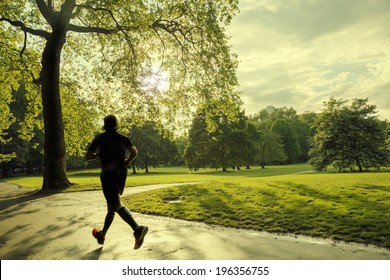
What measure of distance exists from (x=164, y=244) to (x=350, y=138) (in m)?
34.0

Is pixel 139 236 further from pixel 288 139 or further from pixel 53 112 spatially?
pixel 288 139

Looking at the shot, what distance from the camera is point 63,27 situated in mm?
19578

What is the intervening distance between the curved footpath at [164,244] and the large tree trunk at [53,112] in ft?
31.0

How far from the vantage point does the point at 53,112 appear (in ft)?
62.1

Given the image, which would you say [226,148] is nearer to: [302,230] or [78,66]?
[78,66]

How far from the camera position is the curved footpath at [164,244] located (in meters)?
5.91

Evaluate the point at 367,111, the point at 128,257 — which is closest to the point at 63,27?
the point at 128,257

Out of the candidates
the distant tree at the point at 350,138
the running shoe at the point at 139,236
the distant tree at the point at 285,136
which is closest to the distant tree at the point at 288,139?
the distant tree at the point at 285,136

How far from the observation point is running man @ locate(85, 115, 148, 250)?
6.24m

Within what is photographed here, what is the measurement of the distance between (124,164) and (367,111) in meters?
36.4

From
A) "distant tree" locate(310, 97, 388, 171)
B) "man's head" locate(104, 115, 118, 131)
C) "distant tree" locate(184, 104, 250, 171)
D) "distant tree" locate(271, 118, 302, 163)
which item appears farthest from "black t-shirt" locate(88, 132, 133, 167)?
"distant tree" locate(271, 118, 302, 163)

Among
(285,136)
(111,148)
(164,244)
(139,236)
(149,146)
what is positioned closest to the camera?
(139,236)

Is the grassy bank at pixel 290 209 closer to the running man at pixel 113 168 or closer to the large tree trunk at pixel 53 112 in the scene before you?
the running man at pixel 113 168

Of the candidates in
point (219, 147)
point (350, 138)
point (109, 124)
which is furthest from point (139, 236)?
point (219, 147)
